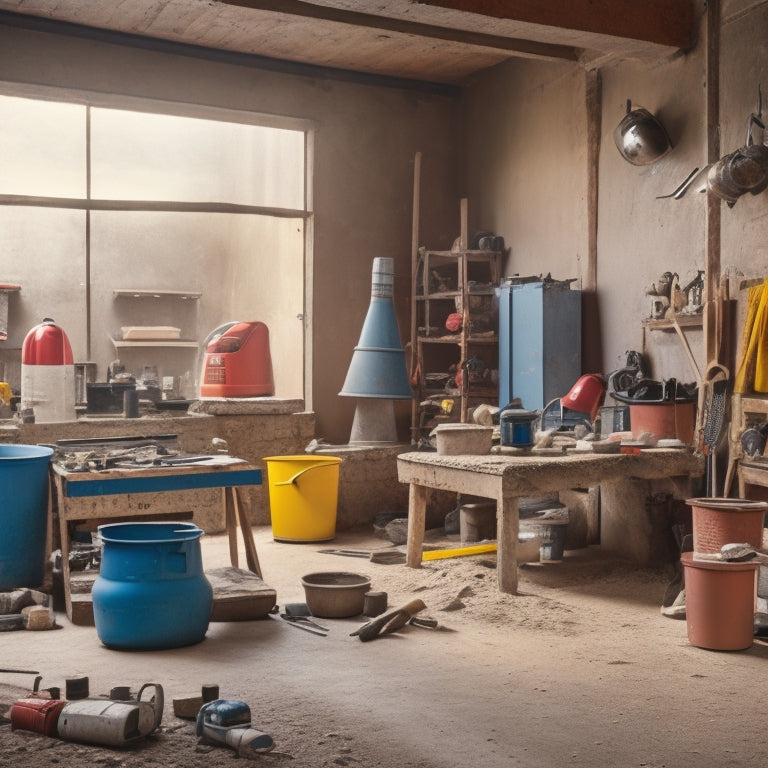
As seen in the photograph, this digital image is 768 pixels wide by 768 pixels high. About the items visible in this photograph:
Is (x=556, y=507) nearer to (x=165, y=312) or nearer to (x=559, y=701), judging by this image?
(x=559, y=701)

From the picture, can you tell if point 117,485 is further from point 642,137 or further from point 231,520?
point 642,137

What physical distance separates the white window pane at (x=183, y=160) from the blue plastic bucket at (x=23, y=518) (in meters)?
4.31

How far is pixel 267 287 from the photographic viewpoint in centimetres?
923

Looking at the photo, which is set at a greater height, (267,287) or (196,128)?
(196,128)

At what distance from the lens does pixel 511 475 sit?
5113 mm

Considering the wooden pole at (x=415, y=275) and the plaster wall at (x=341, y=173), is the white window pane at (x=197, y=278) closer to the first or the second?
the plaster wall at (x=341, y=173)

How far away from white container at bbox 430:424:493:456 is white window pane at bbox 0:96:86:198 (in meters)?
4.93

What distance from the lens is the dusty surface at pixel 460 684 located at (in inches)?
122

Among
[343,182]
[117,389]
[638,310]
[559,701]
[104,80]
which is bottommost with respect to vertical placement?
[559,701]

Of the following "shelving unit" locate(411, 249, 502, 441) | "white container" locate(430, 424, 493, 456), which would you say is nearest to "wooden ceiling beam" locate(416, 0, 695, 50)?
"shelving unit" locate(411, 249, 502, 441)

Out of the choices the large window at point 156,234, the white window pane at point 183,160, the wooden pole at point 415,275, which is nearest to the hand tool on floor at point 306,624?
the wooden pole at point 415,275

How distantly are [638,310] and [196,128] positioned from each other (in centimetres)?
469

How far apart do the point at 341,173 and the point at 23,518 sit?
14.7ft

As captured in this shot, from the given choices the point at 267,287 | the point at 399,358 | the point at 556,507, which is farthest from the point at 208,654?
the point at 267,287
